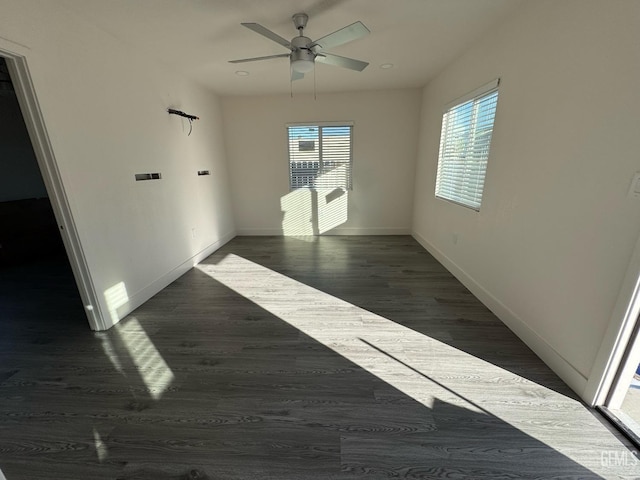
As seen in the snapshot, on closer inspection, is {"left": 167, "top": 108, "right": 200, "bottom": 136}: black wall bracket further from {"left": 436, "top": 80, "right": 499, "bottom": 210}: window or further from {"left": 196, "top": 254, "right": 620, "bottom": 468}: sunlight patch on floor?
{"left": 436, "top": 80, "right": 499, "bottom": 210}: window

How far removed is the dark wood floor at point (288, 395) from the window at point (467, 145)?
122 centimetres

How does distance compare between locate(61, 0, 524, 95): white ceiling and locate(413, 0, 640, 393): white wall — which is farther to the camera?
locate(61, 0, 524, 95): white ceiling

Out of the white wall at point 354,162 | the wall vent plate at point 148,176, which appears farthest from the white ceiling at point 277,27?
the wall vent plate at point 148,176

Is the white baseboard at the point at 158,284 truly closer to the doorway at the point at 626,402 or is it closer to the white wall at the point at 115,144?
the white wall at the point at 115,144

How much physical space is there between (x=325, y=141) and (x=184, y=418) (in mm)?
4344

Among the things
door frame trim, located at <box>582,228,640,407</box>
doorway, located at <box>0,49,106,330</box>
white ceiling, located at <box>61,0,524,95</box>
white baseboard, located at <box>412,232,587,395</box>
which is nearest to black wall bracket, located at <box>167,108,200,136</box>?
white ceiling, located at <box>61,0,524,95</box>

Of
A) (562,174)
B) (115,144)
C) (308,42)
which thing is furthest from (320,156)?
(562,174)

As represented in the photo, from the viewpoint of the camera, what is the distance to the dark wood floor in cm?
122

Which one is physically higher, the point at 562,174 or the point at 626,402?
the point at 562,174

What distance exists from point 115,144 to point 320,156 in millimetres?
3114

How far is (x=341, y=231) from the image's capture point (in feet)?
16.8

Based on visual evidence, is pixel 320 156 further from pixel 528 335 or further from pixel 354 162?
pixel 528 335
